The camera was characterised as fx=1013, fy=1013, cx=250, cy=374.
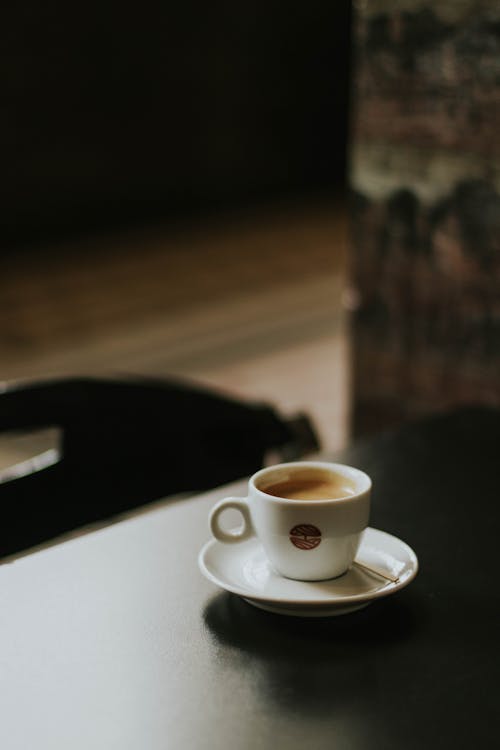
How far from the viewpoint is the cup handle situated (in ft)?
2.34

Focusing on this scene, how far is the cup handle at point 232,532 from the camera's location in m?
0.71

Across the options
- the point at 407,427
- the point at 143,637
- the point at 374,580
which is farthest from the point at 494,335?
the point at 143,637

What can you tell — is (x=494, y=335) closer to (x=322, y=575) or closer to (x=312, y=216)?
(x=322, y=575)

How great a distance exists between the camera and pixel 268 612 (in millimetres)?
677

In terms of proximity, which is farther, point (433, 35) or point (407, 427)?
point (433, 35)

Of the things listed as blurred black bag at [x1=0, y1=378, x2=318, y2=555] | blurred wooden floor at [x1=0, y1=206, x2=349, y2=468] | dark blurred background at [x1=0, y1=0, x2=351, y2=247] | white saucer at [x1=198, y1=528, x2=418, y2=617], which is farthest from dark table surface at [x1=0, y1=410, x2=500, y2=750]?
dark blurred background at [x1=0, y1=0, x2=351, y2=247]

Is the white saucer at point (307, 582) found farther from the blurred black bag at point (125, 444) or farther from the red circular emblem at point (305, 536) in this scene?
the blurred black bag at point (125, 444)

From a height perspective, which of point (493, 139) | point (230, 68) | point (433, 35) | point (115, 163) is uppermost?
point (433, 35)

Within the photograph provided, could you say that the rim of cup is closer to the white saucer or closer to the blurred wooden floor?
Answer: the white saucer

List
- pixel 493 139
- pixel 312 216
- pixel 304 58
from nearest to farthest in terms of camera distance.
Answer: pixel 493 139 → pixel 312 216 → pixel 304 58

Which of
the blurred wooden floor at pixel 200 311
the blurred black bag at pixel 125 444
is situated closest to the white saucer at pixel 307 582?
the blurred black bag at pixel 125 444

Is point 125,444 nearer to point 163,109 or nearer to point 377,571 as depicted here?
point 377,571

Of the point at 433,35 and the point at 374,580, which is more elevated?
the point at 433,35

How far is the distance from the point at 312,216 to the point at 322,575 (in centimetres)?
560
